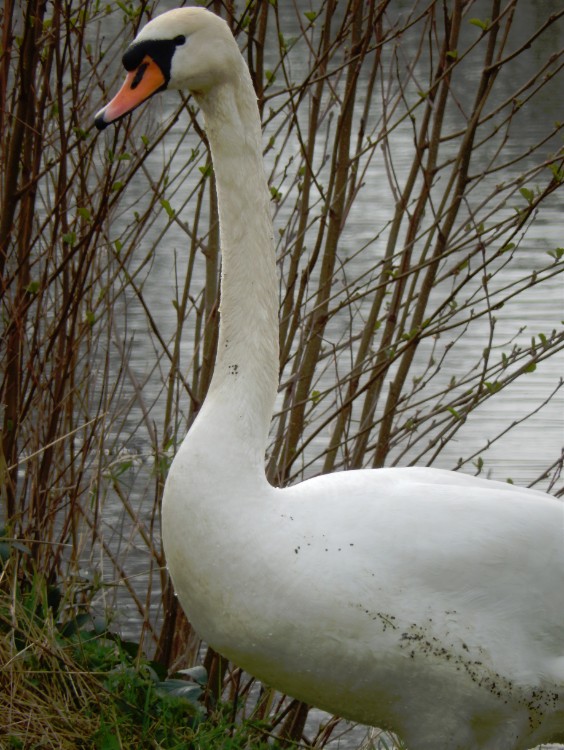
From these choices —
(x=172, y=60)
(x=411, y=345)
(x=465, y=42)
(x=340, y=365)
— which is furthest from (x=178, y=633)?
(x=465, y=42)

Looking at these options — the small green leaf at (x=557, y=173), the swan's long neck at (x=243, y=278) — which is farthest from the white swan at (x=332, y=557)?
the small green leaf at (x=557, y=173)

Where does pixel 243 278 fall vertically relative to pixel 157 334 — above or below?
above

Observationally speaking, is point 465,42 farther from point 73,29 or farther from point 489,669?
point 489,669

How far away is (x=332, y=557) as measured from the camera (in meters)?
2.28

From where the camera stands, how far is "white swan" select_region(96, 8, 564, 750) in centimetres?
228

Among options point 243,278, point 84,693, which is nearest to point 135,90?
point 243,278

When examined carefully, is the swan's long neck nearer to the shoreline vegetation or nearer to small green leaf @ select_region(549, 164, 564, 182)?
the shoreline vegetation

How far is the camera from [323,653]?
2279 mm

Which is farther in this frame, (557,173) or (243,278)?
(557,173)

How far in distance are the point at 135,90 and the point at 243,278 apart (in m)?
0.45

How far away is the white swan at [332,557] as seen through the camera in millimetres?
2277

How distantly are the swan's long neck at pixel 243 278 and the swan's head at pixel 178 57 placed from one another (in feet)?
0.16

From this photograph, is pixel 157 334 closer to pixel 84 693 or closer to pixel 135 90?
pixel 84 693

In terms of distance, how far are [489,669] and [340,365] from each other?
4.16 m
